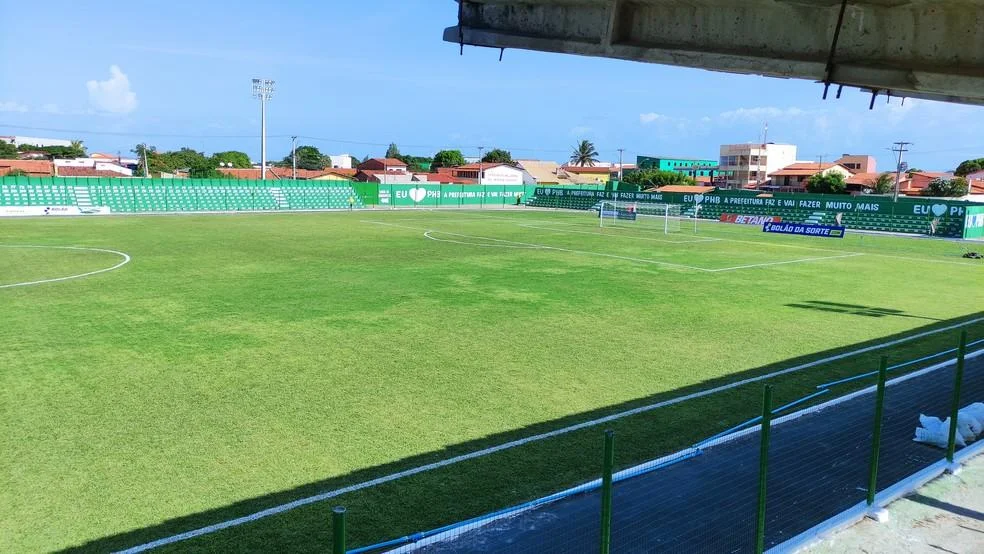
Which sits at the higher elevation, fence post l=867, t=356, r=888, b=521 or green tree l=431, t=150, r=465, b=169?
green tree l=431, t=150, r=465, b=169

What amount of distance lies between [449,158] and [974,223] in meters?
114

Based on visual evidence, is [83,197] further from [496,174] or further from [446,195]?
[496,174]

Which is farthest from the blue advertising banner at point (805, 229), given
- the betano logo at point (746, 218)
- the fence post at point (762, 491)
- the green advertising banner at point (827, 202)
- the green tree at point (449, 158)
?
the green tree at point (449, 158)

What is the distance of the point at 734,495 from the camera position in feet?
23.9

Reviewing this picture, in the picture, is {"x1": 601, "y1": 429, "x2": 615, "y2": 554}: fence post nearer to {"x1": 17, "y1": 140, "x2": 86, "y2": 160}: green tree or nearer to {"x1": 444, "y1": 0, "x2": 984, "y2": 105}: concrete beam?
{"x1": 444, "y1": 0, "x2": 984, "y2": 105}: concrete beam

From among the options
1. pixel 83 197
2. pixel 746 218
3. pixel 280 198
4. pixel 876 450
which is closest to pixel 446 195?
pixel 280 198

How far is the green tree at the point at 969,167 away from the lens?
376ft

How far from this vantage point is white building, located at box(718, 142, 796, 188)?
129625mm

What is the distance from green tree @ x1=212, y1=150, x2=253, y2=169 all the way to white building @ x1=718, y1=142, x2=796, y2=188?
92.9 m

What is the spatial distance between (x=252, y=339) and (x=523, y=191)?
69087mm

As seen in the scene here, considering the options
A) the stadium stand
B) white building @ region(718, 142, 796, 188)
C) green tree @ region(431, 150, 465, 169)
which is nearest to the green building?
white building @ region(718, 142, 796, 188)

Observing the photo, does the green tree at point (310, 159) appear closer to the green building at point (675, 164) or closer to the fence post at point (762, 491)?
the green building at point (675, 164)

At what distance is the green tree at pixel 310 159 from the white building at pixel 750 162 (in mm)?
92029

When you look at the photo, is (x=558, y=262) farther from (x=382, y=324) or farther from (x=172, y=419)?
(x=172, y=419)
